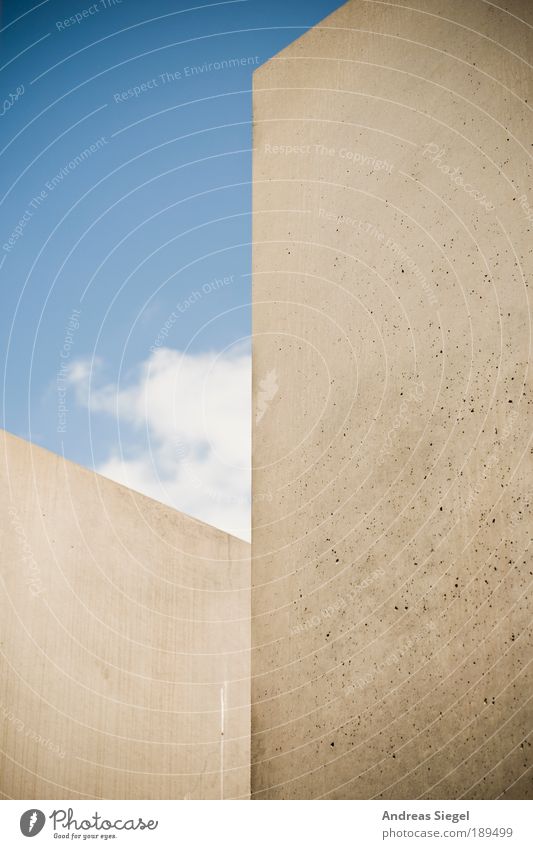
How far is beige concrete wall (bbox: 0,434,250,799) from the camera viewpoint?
13.9ft

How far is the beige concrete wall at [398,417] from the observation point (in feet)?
6.36

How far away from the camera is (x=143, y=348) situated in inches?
123

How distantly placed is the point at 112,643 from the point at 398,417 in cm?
318

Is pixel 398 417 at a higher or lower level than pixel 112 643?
lower

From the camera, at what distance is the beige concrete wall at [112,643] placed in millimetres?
4223

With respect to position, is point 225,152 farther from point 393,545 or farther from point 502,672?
point 502,672

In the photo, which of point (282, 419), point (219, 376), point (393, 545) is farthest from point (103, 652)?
point (393, 545)

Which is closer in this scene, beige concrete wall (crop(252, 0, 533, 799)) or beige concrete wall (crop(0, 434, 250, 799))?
beige concrete wall (crop(252, 0, 533, 799))

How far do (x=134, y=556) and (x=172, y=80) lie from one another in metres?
3.15

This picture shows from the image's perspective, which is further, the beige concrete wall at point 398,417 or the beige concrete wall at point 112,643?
the beige concrete wall at point 112,643

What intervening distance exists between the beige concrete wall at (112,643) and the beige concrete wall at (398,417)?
2.29 metres

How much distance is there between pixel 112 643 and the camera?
466 centimetres

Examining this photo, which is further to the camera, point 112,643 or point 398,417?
point 112,643

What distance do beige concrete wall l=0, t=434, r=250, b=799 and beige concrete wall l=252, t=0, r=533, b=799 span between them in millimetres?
2295
